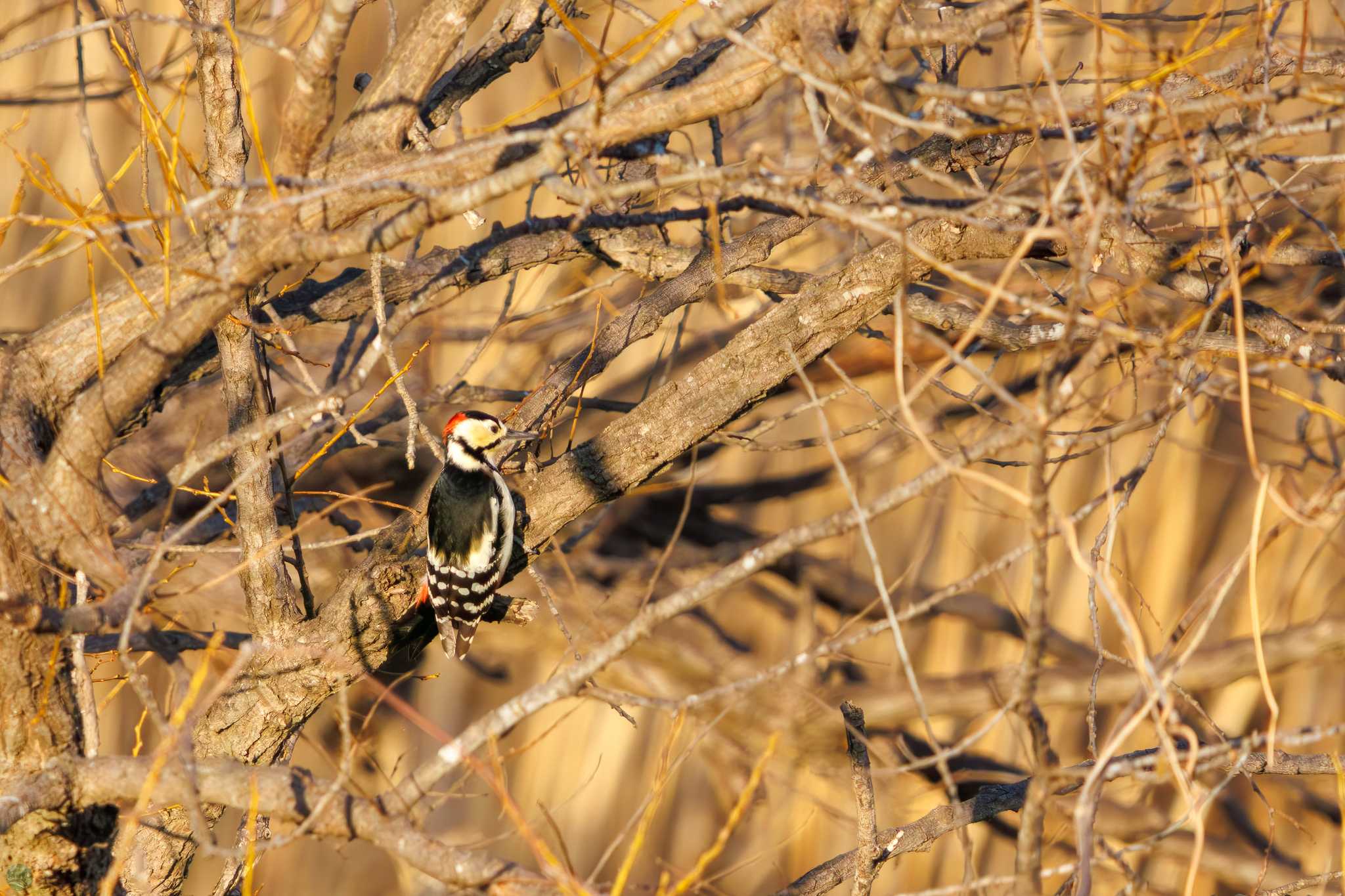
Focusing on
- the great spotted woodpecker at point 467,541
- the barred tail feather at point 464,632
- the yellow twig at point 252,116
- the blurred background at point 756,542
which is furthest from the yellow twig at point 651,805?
the blurred background at point 756,542

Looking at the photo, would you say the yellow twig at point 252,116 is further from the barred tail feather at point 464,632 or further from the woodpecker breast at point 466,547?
the barred tail feather at point 464,632

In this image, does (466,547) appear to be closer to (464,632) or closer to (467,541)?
(467,541)

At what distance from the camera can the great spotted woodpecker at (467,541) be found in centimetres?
392

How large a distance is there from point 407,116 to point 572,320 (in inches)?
111

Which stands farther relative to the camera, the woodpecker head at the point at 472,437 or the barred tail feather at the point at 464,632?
the woodpecker head at the point at 472,437

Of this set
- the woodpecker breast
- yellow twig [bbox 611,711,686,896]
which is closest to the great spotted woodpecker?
the woodpecker breast

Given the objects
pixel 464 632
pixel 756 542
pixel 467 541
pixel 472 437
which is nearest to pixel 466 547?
pixel 467 541

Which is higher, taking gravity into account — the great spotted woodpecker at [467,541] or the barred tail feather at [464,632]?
the great spotted woodpecker at [467,541]

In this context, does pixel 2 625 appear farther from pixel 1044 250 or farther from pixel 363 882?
pixel 363 882

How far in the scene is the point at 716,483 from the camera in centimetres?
742

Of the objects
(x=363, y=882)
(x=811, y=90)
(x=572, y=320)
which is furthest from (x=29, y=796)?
(x=363, y=882)

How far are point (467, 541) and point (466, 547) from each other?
7cm

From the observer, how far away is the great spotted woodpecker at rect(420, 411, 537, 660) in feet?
12.9

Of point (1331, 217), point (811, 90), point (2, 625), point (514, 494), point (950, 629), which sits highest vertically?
point (811, 90)
